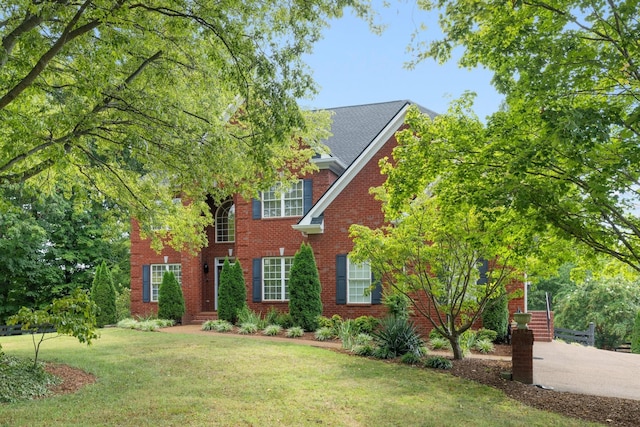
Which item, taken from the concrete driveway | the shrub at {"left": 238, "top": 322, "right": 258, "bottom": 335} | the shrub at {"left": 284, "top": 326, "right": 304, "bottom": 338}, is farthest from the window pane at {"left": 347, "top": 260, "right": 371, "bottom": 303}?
the concrete driveway

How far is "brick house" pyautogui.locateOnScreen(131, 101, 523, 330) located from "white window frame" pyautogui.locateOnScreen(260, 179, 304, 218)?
40 mm

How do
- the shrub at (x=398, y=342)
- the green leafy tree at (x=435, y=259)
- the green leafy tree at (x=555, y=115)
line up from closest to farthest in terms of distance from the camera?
the green leafy tree at (x=555, y=115), the green leafy tree at (x=435, y=259), the shrub at (x=398, y=342)

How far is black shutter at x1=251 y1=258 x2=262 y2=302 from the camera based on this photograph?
66.1ft

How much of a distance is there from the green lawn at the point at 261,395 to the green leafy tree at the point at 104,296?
871 cm

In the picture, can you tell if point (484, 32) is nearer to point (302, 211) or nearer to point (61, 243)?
point (302, 211)

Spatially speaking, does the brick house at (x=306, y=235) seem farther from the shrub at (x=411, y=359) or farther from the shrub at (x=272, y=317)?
the shrub at (x=411, y=359)

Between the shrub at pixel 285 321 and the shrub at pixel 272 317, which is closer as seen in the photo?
the shrub at pixel 285 321

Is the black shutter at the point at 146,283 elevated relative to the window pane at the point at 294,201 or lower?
lower

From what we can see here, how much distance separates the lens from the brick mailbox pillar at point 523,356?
10156mm

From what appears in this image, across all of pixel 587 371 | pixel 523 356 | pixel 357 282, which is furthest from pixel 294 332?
pixel 587 371

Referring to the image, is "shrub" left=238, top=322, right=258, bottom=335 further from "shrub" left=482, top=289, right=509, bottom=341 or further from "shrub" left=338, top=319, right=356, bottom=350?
"shrub" left=482, top=289, right=509, bottom=341

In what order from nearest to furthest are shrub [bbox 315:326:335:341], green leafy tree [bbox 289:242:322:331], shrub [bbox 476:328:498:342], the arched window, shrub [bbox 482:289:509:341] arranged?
shrub [bbox 476:328:498:342], shrub [bbox 482:289:509:341], shrub [bbox 315:326:335:341], green leafy tree [bbox 289:242:322:331], the arched window

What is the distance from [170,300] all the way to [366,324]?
896cm

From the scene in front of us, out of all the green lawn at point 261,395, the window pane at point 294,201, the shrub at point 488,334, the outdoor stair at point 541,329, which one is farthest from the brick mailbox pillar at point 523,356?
the window pane at point 294,201
